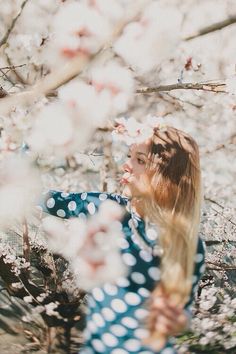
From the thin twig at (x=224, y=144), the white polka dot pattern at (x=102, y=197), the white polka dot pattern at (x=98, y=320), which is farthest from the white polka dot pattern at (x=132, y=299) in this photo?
the thin twig at (x=224, y=144)

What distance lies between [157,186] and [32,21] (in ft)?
10.8

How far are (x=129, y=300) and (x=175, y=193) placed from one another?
14.1 inches

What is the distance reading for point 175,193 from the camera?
57.2 inches

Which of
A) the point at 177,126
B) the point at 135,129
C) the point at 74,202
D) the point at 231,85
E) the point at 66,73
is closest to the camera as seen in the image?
the point at 66,73

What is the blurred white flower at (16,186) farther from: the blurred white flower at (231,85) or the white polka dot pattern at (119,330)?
the blurred white flower at (231,85)

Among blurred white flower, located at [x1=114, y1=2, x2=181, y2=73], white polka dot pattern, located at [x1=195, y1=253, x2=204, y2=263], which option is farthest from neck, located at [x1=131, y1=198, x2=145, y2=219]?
blurred white flower, located at [x1=114, y1=2, x2=181, y2=73]

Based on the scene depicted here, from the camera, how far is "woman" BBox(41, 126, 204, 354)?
136cm

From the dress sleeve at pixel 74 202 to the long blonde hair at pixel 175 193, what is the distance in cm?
17

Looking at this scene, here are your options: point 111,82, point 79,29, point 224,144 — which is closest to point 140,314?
point 111,82

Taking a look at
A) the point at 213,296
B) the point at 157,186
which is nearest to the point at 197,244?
the point at 157,186

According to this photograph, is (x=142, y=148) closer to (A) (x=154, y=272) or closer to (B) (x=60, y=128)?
(B) (x=60, y=128)

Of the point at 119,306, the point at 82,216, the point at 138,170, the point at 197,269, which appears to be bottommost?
the point at 119,306

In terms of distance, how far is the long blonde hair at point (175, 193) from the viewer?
1.39 metres

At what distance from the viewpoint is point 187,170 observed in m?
1.47
